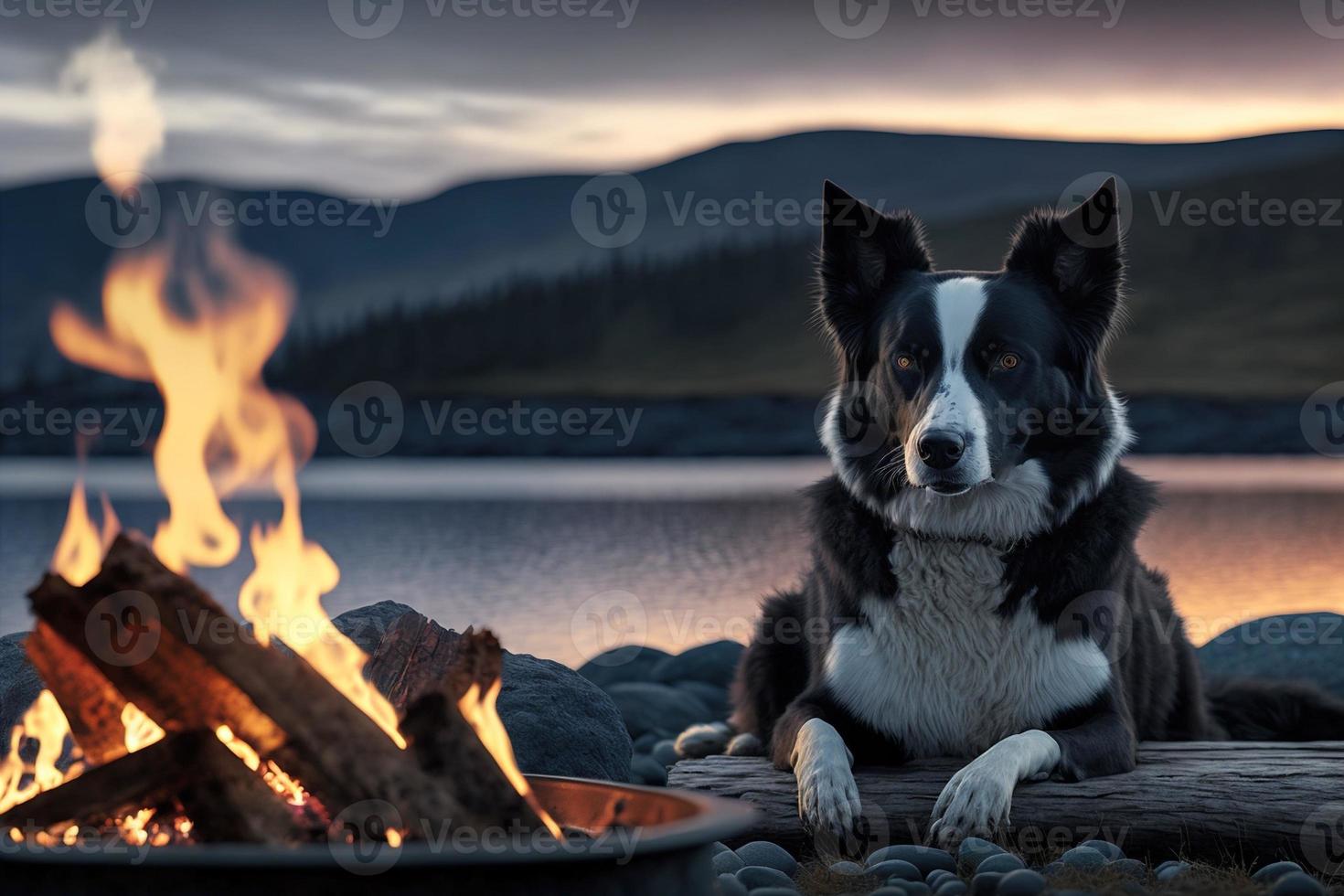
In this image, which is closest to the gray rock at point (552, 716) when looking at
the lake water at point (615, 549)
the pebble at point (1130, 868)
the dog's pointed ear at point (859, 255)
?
the lake water at point (615, 549)

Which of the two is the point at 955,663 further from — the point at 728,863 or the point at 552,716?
the point at 552,716

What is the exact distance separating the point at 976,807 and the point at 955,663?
32.1 inches

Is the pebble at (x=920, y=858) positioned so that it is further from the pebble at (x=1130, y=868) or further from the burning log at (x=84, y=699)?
the burning log at (x=84, y=699)

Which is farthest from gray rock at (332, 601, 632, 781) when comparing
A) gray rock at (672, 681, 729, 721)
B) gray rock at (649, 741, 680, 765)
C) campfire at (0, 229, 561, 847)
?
gray rock at (672, 681, 729, 721)

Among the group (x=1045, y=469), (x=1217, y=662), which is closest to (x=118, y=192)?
(x=1045, y=469)

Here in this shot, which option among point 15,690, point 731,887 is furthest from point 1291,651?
point 15,690

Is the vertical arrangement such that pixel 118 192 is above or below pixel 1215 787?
above

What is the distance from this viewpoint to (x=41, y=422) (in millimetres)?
62344

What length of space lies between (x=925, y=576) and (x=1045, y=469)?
2.28 ft

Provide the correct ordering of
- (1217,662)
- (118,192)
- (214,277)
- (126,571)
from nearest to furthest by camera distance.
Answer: (126,571) < (214,277) < (118,192) < (1217,662)

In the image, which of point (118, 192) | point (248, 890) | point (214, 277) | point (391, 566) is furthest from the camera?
point (391, 566)

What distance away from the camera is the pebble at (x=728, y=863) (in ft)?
17.1

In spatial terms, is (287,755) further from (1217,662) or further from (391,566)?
(391,566)

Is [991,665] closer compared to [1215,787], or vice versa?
[1215,787]
